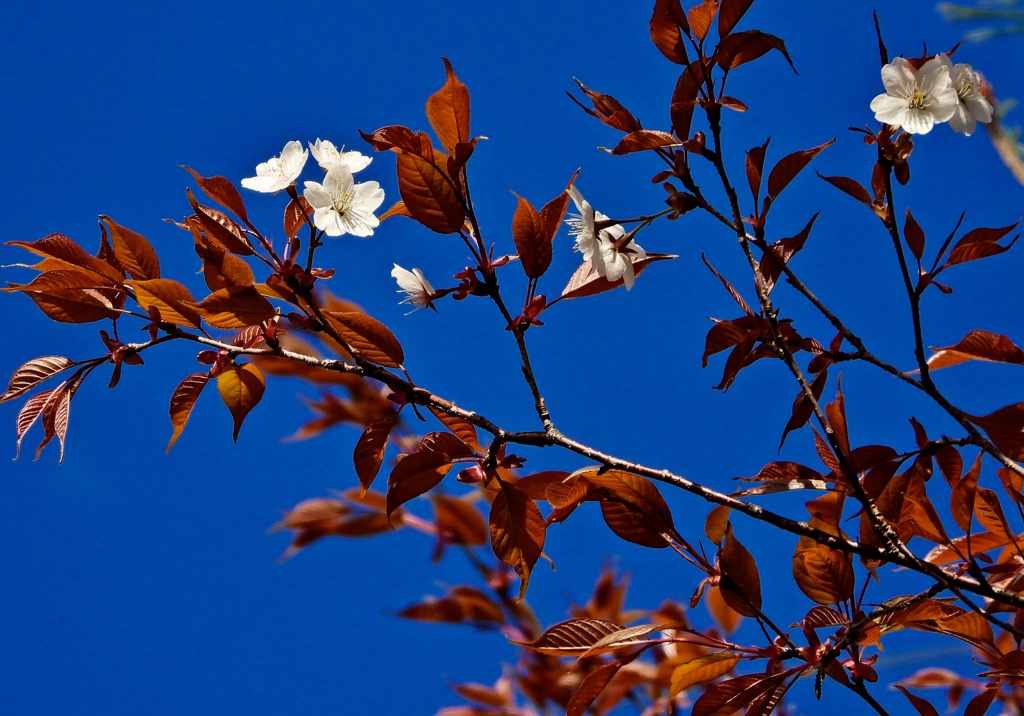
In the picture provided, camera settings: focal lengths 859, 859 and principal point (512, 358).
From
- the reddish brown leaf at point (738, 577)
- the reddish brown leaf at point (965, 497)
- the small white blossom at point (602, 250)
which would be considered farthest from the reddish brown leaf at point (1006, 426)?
the small white blossom at point (602, 250)

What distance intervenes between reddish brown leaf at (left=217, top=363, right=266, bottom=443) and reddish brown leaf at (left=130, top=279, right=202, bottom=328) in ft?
0.21

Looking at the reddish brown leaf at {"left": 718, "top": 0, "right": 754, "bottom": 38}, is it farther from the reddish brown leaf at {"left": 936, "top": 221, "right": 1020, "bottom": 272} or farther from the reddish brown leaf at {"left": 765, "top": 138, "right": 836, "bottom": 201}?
the reddish brown leaf at {"left": 936, "top": 221, "right": 1020, "bottom": 272}

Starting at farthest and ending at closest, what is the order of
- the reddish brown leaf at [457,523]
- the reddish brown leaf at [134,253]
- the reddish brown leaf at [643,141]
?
1. the reddish brown leaf at [457,523]
2. the reddish brown leaf at [134,253]
3. the reddish brown leaf at [643,141]

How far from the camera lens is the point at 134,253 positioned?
92cm

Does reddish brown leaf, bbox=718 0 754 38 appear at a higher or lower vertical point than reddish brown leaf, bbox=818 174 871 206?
higher

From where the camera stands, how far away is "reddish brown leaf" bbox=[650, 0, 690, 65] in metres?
0.85

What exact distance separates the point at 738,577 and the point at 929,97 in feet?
1.69

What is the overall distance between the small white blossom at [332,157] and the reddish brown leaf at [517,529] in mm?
370

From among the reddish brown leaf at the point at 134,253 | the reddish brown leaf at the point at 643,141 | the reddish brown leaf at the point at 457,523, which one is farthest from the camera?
the reddish brown leaf at the point at 457,523

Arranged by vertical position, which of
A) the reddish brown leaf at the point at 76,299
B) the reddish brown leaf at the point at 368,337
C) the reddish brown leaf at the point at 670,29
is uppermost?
the reddish brown leaf at the point at 670,29

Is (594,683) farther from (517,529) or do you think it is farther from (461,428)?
(461,428)

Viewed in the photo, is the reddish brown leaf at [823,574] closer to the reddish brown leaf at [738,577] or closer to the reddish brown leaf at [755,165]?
the reddish brown leaf at [738,577]

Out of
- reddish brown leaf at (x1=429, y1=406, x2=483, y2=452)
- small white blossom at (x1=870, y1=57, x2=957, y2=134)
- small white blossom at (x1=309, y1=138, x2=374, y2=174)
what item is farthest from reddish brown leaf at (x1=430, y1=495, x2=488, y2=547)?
small white blossom at (x1=870, y1=57, x2=957, y2=134)

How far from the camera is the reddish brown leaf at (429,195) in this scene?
83cm
